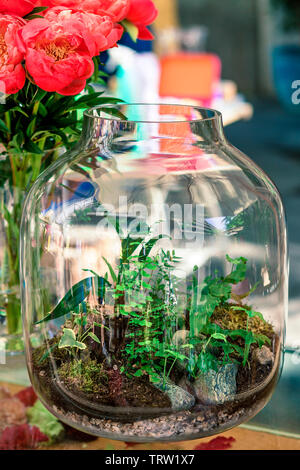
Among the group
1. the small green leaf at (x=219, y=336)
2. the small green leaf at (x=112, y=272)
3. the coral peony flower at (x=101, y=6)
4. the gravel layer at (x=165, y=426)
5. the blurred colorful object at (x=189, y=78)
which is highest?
the blurred colorful object at (x=189, y=78)

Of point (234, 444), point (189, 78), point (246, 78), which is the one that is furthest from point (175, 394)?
point (246, 78)

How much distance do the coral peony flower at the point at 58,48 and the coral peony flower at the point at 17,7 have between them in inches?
1.1

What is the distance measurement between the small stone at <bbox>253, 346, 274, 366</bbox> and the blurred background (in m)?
0.11

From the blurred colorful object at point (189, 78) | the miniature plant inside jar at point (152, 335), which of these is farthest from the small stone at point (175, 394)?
the blurred colorful object at point (189, 78)

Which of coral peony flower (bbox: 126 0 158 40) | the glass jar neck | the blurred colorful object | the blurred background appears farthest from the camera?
the blurred colorful object

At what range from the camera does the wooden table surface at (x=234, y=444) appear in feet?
2.06

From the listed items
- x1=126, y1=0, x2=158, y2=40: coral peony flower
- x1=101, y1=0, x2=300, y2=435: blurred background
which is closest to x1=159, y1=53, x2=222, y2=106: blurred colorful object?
x1=101, y1=0, x2=300, y2=435: blurred background

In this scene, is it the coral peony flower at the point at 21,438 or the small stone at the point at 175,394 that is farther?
the coral peony flower at the point at 21,438

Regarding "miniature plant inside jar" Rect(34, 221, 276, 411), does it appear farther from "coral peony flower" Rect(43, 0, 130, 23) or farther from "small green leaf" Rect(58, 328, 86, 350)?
"coral peony flower" Rect(43, 0, 130, 23)

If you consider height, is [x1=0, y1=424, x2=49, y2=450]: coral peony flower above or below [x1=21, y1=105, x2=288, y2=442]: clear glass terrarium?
below

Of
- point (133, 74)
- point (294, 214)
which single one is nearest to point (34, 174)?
point (133, 74)

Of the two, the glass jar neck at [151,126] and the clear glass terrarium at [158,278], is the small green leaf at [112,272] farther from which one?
the glass jar neck at [151,126]

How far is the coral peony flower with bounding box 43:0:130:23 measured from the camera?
60cm

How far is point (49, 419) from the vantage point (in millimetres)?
690
